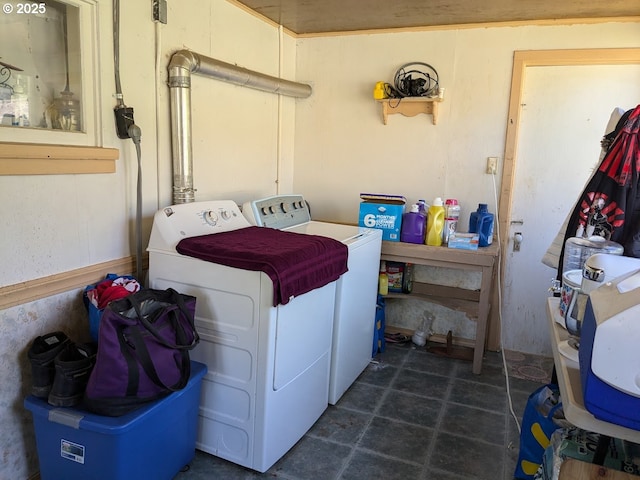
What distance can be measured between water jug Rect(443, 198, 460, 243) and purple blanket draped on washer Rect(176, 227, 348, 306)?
0.97 meters

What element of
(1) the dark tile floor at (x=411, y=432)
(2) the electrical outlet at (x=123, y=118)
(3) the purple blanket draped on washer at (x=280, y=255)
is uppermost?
(2) the electrical outlet at (x=123, y=118)

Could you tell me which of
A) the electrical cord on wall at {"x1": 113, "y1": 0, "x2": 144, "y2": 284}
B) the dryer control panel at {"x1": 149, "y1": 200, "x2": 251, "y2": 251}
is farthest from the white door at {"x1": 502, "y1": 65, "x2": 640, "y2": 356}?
the electrical cord on wall at {"x1": 113, "y1": 0, "x2": 144, "y2": 284}

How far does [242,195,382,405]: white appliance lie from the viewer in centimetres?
246

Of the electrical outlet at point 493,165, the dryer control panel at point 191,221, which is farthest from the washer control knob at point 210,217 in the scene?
the electrical outlet at point 493,165

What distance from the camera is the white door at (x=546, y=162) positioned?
9.43 ft

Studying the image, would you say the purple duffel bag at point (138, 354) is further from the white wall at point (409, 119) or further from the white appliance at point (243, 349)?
the white wall at point (409, 119)

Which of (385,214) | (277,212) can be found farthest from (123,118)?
(385,214)

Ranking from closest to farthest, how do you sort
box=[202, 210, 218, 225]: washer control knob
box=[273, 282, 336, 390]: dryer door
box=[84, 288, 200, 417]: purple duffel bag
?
box=[84, 288, 200, 417]: purple duffel bag → box=[273, 282, 336, 390]: dryer door → box=[202, 210, 218, 225]: washer control knob

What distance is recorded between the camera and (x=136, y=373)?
5.21 ft

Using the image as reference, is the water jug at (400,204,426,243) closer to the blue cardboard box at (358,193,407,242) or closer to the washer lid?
the blue cardboard box at (358,193,407,242)

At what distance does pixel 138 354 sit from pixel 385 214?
1.86m

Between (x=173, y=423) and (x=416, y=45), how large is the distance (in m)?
2.71

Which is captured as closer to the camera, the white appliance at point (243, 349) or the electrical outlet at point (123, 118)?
the white appliance at point (243, 349)

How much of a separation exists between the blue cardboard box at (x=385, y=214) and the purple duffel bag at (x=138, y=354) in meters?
1.57
